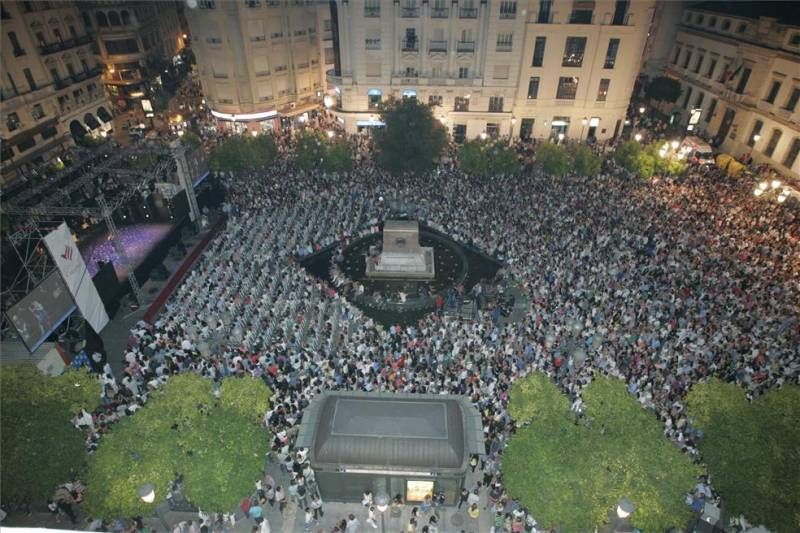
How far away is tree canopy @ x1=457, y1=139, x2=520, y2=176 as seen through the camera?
126 ft

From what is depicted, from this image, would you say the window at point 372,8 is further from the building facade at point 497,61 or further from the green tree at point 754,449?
the green tree at point 754,449

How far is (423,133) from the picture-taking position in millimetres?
37625

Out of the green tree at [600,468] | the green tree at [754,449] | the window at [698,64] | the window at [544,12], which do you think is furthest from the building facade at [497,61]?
the green tree at [754,449]

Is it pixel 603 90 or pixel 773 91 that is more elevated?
pixel 773 91

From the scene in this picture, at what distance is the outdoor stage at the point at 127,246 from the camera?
92.3ft

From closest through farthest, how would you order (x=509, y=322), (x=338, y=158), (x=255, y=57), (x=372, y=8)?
(x=509, y=322) < (x=338, y=158) < (x=372, y=8) < (x=255, y=57)

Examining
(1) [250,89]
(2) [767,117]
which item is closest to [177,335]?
(1) [250,89]

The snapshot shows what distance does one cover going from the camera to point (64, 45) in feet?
150

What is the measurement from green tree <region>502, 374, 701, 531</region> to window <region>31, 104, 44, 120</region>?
5061 cm

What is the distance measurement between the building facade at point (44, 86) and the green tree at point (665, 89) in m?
64.0

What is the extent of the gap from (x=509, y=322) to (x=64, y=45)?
50.9 metres

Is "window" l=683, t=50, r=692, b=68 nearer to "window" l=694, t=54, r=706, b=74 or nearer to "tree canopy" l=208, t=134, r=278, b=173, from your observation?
"window" l=694, t=54, r=706, b=74

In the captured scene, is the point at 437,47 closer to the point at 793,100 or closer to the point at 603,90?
the point at 603,90

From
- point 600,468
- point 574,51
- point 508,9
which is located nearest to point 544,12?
point 508,9
